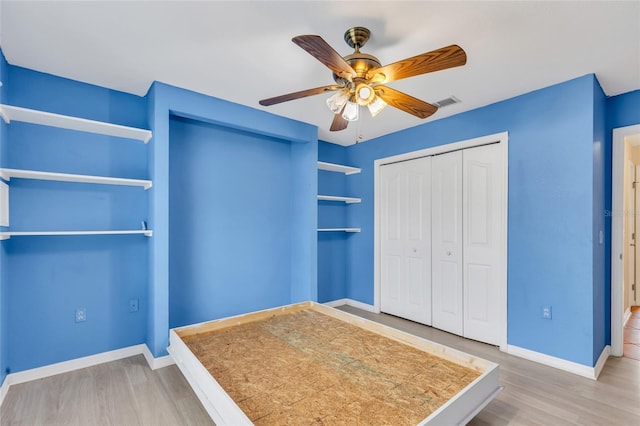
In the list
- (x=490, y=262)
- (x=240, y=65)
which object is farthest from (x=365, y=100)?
(x=490, y=262)

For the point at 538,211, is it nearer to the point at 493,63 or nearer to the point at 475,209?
the point at 475,209

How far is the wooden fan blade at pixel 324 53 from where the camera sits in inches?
57.6

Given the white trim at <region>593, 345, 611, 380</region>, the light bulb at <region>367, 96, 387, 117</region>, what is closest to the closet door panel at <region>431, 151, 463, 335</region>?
the white trim at <region>593, 345, 611, 380</region>

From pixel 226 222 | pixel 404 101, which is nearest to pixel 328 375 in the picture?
pixel 404 101

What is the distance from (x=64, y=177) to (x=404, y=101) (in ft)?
8.97

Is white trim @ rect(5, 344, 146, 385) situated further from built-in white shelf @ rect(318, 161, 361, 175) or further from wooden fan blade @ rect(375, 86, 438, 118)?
wooden fan blade @ rect(375, 86, 438, 118)

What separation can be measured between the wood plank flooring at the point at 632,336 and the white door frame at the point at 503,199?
48.6 inches

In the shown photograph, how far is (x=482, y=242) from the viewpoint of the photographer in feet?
10.8

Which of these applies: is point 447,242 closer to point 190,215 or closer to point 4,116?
point 190,215

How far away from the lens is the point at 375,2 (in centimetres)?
173

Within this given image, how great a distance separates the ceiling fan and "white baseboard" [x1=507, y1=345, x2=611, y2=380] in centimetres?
248

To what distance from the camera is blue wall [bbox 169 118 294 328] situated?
320 cm

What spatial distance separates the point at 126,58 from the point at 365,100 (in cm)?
191

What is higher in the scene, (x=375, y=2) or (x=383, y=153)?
(x=375, y=2)
